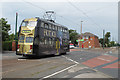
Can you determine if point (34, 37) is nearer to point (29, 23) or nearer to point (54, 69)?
point (29, 23)

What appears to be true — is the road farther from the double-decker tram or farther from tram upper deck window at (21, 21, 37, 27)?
tram upper deck window at (21, 21, 37, 27)

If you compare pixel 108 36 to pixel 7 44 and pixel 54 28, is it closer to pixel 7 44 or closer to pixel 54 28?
pixel 7 44

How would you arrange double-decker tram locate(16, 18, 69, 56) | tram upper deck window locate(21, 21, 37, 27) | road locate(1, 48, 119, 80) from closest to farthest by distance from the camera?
road locate(1, 48, 119, 80) < double-decker tram locate(16, 18, 69, 56) < tram upper deck window locate(21, 21, 37, 27)

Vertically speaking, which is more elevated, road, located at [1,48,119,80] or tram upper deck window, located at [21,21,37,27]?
tram upper deck window, located at [21,21,37,27]

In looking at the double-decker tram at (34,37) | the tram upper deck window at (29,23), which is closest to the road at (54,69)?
the double-decker tram at (34,37)

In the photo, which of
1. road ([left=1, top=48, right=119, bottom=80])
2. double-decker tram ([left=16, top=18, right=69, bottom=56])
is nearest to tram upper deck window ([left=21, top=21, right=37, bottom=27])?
double-decker tram ([left=16, top=18, right=69, bottom=56])

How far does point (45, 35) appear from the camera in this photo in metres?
17.3

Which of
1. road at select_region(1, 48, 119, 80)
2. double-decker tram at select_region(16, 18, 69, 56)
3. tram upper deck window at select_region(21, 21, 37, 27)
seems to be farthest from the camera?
tram upper deck window at select_region(21, 21, 37, 27)

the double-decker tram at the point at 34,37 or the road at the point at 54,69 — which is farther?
the double-decker tram at the point at 34,37

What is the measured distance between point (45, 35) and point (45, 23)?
4.41ft

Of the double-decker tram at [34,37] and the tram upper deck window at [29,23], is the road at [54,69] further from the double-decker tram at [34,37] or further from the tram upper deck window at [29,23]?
the tram upper deck window at [29,23]

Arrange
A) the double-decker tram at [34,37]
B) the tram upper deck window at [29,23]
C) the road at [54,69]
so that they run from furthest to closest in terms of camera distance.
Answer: the tram upper deck window at [29,23] → the double-decker tram at [34,37] → the road at [54,69]

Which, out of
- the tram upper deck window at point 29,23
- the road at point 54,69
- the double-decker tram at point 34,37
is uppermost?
the tram upper deck window at point 29,23

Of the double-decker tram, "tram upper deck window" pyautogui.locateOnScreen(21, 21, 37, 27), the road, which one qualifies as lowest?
the road
